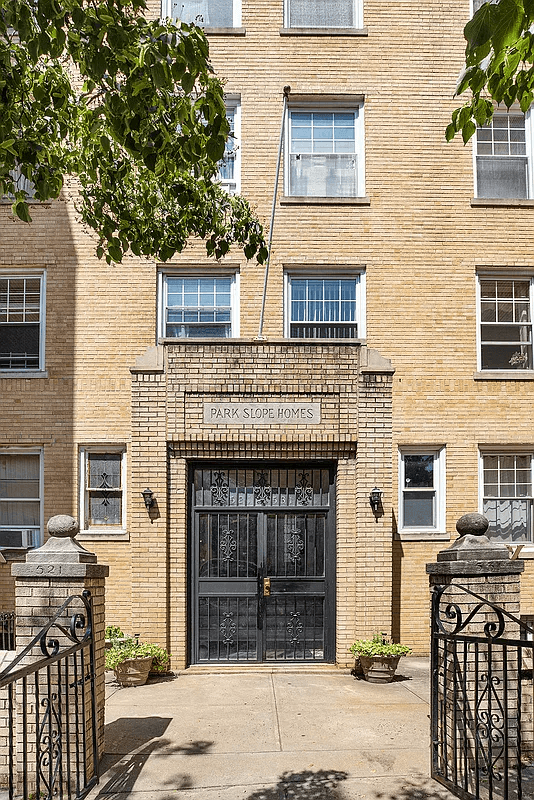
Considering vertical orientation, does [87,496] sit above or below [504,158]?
below

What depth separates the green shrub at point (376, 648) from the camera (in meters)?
10.6

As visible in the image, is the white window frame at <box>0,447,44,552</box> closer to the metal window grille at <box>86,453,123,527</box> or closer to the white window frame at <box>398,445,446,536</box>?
the metal window grille at <box>86,453,123,527</box>

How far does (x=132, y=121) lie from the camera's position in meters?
5.43

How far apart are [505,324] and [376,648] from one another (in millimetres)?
6444

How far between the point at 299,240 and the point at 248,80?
3.01 metres

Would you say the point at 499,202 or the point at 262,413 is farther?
the point at 499,202

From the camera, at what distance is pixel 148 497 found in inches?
450

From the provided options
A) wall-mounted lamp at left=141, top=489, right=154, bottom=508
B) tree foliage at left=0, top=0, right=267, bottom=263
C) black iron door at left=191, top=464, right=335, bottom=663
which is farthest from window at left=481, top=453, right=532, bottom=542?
tree foliage at left=0, top=0, right=267, bottom=263

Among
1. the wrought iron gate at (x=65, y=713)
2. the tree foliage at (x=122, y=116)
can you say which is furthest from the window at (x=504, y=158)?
the wrought iron gate at (x=65, y=713)

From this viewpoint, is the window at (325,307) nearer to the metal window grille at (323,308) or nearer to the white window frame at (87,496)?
the metal window grille at (323,308)

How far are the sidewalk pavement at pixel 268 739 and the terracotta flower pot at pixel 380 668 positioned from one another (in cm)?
14

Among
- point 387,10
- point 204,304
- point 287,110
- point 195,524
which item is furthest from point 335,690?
point 387,10

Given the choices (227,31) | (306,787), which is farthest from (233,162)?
(306,787)

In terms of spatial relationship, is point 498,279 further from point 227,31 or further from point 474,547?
point 474,547
